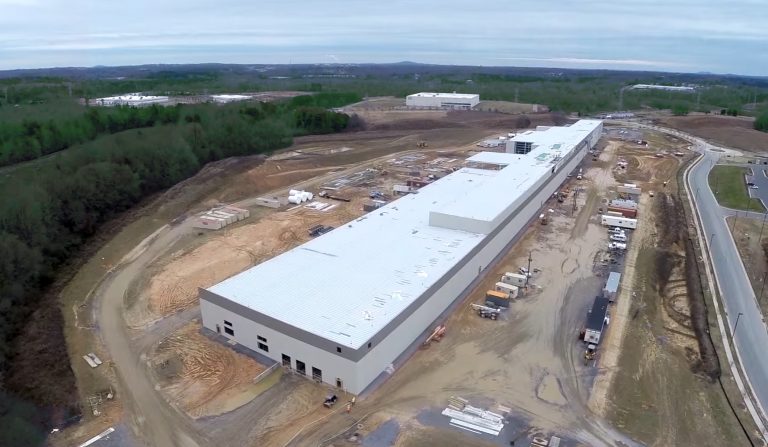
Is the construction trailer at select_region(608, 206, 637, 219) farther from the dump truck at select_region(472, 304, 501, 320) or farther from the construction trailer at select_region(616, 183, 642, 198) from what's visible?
the dump truck at select_region(472, 304, 501, 320)

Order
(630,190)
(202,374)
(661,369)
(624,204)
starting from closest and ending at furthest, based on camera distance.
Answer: (202,374) < (661,369) < (624,204) < (630,190)

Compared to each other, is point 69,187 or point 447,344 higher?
point 69,187

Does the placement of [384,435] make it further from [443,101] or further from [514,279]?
[443,101]

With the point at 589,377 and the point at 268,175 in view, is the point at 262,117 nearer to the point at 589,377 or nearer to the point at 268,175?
the point at 268,175

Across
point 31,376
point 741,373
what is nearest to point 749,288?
point 741,373

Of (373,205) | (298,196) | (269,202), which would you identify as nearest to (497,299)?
(373,205)

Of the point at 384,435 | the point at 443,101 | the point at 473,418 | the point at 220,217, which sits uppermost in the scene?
the point at 443,101

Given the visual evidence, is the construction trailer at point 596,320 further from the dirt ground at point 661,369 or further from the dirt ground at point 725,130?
the dirt ground at point 725,130
